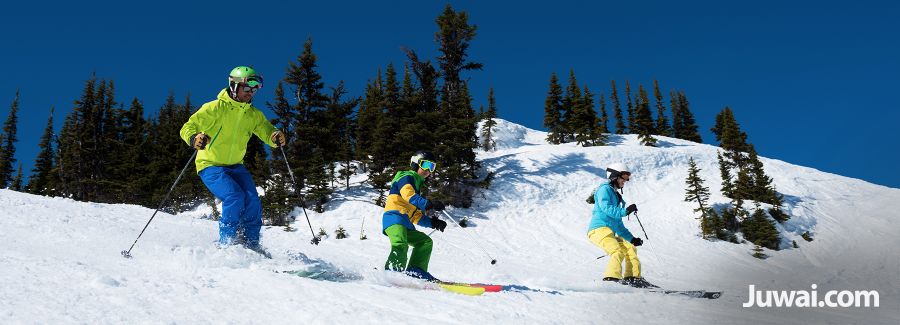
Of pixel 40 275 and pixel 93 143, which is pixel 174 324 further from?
pixel 93 143

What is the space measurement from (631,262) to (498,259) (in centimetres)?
699

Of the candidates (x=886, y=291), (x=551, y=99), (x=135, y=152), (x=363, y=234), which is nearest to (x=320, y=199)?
(x=363, y=234)

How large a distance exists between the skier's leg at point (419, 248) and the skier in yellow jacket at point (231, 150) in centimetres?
181

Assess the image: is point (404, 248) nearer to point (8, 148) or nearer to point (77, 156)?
point (77, 156)

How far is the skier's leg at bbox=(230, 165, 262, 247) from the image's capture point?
18.7 ft

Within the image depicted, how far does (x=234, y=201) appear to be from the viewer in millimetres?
5602

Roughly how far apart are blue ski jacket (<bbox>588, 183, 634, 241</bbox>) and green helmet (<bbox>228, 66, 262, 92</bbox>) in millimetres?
4848

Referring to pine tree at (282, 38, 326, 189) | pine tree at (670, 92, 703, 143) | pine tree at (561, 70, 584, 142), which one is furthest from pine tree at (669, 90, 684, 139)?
pine tree at (282, 38, 326, 189)

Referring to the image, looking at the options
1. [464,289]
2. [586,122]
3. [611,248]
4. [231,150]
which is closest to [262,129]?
[231,150]

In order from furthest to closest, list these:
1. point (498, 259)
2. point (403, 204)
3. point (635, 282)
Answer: point (498, 259), point (635, 282), point (403, 204)

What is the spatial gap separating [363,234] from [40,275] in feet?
42.3

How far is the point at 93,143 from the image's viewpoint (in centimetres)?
3544

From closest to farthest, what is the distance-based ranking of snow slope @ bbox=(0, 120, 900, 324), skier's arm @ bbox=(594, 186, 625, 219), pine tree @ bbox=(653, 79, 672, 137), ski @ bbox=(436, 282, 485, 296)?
snow slope @ bbox=(0, 120, 900, 324) < ski @ bbox=(436, 282, 485, 296) < skier's arm @ bbox=(594, 186, 625, 219) < pine tree @ bbox=(653, 79, 672, 137)

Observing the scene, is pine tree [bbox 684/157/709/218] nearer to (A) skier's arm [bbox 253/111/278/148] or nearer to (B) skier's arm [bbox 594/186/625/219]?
(B) skier's arm [bbox 594/186/625/219]
